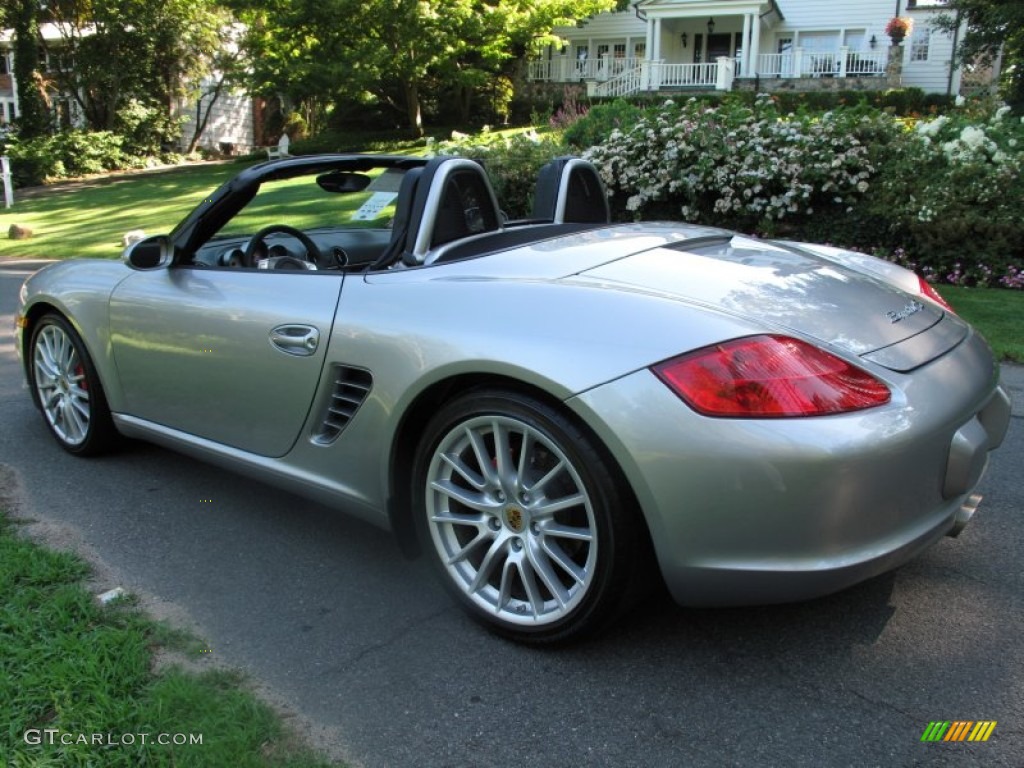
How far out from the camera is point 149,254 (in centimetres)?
369

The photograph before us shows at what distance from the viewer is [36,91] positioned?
2623 centimetres

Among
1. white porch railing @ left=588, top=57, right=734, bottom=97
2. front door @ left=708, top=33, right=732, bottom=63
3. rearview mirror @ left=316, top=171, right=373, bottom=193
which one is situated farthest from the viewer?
front door @ left=708, top=33, right=732, bottom=63

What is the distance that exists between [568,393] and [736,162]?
7.92 metres

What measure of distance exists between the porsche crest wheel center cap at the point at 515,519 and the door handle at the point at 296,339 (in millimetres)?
885

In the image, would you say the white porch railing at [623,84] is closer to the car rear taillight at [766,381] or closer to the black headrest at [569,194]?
the black headrest at [569,194]

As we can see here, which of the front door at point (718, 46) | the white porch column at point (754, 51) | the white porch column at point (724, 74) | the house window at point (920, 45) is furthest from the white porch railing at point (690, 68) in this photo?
the front door at point (718, 46)

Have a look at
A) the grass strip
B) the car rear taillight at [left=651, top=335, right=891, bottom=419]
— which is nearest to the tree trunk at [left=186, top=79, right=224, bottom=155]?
the grass strip

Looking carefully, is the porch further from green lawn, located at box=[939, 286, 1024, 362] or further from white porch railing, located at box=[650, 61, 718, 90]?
green lawn, located at box=[939, 286, 1024, 362]

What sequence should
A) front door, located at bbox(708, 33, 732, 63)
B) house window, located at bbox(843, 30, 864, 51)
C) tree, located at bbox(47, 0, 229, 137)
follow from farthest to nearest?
front door, located at bbox(708, 33, 732, 63)
house window, located at bbox(843, 30, 864, 51)
tree, located at bbox(47, 0, 229, 137)

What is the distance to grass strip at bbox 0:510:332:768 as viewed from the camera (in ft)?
6.91

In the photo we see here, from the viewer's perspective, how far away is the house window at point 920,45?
28870mm

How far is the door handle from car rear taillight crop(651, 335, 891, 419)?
124cm

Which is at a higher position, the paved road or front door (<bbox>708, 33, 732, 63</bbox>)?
front door (<bbox>708, 33, 732, 63</bbox>)

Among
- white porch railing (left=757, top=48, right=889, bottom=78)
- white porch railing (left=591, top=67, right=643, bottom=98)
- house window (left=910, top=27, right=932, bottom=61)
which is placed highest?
house window (left=910, top=27, right=932, bottom=61)
